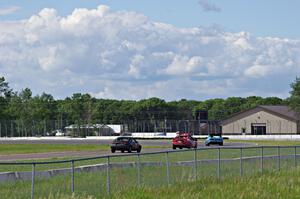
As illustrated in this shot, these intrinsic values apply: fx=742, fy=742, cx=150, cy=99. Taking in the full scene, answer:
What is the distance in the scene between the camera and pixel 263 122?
127m

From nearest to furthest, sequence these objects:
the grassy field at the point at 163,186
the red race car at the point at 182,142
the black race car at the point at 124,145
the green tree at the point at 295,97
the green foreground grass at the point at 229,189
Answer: the grassy field at the point at 163,186 → the green foreground grass at the point at 229,189 → the black race car at the point at 124,145 → the red race car at the point at 182,142 → the green tree at the point at 295,97

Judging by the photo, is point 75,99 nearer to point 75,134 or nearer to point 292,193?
point 75,134

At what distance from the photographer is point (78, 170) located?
83.1ft

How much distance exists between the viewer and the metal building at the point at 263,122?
123438 millimetres

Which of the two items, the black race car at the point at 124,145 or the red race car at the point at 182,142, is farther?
the red race car at the point at 182,142

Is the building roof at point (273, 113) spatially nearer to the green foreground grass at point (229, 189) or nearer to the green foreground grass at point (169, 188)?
the green foreground grass at point (229, 189)

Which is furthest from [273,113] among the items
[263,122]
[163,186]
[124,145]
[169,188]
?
→ [169,188]

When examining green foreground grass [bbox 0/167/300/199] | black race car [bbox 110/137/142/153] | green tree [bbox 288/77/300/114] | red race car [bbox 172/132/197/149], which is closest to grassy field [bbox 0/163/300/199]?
green foreground grass [bbox 0/167/300/199]

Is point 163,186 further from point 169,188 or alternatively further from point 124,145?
point 124,145

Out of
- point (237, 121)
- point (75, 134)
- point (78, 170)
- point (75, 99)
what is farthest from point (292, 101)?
point (78, 170)

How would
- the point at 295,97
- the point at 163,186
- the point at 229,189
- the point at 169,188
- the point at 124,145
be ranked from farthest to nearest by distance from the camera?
the point at 295,97 < the point at 124,145 < the point at 163,186 < the point at 229,189 < the point at 169,188

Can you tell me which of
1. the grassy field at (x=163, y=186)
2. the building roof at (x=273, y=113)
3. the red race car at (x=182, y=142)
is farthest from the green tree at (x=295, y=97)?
the grassy field at (x=163, y=186)

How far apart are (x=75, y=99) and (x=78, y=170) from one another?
141 m

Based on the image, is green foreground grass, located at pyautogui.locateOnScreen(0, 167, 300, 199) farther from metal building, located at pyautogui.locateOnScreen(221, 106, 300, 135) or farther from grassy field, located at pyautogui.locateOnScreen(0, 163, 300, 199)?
metal building, located at pyautogui.locateOnScreen(221, 106, 300, 135)
